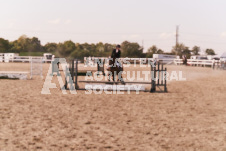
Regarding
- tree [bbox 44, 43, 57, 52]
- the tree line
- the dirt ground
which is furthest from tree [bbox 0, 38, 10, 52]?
the dirt ground

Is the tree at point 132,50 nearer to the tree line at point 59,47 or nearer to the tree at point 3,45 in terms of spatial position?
the tree line at point 59,47

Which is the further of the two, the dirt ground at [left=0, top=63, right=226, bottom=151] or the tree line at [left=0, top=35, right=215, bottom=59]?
the tree line at [left=0, top=35, right=215, bottom=59]

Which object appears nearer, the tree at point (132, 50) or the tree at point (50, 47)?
the tree at point (132, 50)

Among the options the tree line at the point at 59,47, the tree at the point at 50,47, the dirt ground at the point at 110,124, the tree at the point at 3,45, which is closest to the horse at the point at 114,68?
the dirt ground at the point at 110,124

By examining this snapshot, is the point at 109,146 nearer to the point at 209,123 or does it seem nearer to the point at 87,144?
the point at 87,144

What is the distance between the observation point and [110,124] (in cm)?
669

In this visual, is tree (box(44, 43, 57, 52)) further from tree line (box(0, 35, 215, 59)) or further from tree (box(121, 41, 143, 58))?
tree (box(121, 41, 143, 58))

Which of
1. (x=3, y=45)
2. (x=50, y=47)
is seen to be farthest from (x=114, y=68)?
(x=50, y=47)

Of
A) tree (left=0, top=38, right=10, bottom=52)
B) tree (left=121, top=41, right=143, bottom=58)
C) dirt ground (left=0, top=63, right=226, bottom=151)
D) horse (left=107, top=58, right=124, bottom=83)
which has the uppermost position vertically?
tree (left=0, top=38, right=10, bottom=52)

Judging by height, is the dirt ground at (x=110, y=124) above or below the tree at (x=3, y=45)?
below

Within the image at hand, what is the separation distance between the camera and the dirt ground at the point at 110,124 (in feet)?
17.2

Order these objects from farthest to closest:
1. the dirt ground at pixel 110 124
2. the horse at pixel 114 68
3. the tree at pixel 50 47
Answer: the tree at pixel 50 47 < the horse at pixel 114 68 < the dirt ground at pixel 110 124

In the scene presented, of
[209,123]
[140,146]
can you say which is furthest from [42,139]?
[209,123]

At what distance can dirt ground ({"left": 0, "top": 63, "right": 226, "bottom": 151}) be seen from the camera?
17.2ft
